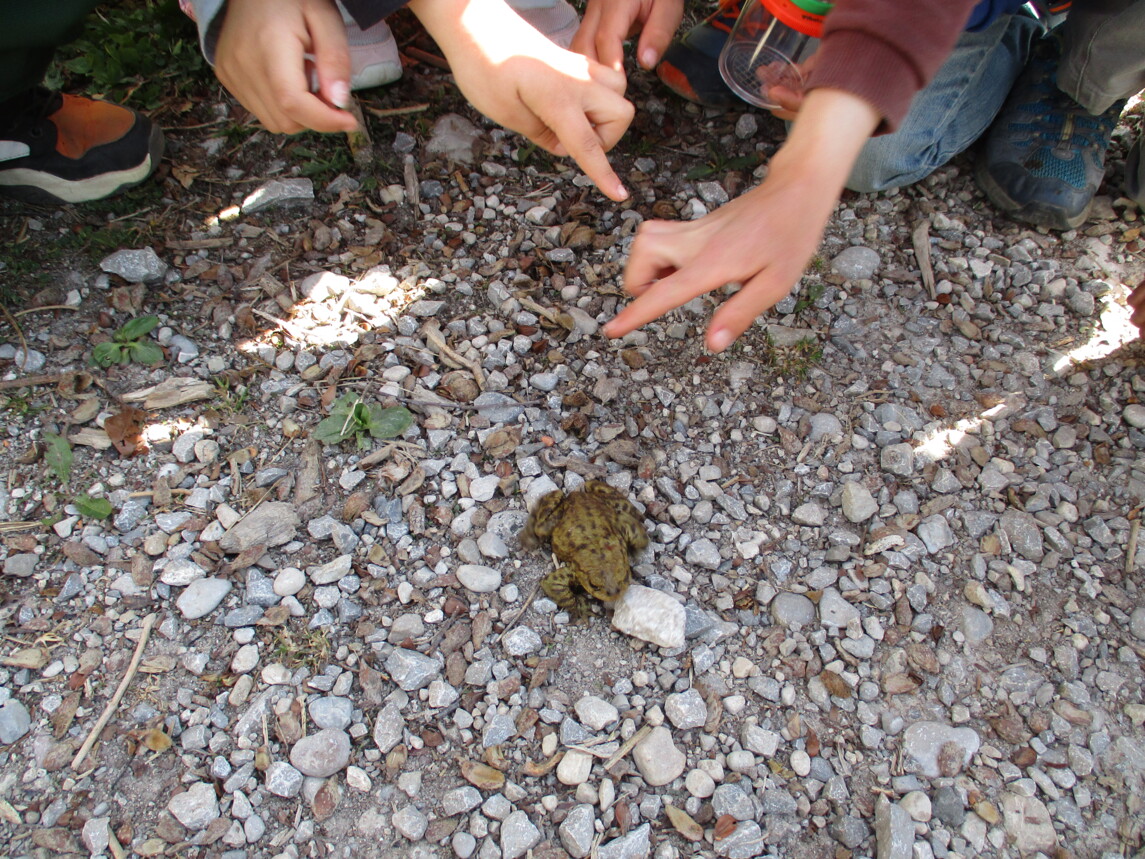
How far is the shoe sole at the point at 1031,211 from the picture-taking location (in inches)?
133

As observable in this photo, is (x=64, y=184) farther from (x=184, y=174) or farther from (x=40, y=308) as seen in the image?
(x=40, y=308)

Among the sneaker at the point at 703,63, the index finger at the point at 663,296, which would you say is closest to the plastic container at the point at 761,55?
the sneaker at the point at 703,63

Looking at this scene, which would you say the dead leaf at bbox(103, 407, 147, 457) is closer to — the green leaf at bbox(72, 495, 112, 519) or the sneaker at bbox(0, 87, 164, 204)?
the green leaf at bbox(72, 495, 112, 519)

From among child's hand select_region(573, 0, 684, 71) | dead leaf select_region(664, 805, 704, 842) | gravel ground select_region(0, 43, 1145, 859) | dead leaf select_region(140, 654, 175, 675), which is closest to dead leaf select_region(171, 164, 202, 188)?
gravel ground select_region(0, 43, 1145, 859)

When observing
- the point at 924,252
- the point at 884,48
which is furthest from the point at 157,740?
the point at 924,252

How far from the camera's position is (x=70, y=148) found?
3283 millimetres

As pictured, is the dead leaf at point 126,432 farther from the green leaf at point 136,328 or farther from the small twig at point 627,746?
the small twig at point 627,746

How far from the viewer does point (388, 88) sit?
379cm

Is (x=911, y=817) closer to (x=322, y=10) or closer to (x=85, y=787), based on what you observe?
(x=85, y=787)

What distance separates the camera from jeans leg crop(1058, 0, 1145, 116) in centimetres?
304

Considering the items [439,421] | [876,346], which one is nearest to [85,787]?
[439,421]

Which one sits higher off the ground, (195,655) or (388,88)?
(388,88)

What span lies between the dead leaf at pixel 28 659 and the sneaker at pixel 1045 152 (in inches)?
170

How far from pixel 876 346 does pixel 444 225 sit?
2015 millimetres
